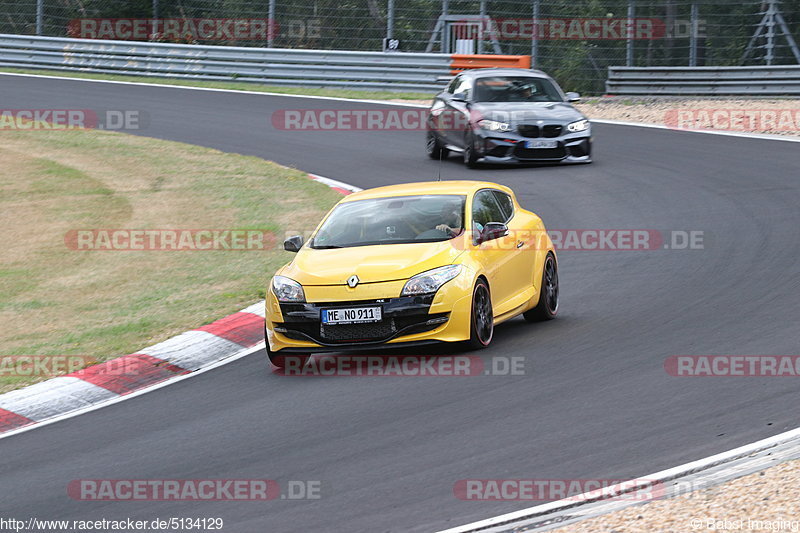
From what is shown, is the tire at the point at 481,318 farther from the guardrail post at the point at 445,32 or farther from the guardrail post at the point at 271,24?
the guardrail post at the point at 271,24

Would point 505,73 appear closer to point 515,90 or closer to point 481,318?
point 515,90

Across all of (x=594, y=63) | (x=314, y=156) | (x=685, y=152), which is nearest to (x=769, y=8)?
(x=594, y=63)

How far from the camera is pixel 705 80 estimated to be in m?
28.0

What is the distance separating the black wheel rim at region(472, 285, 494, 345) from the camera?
9844mm

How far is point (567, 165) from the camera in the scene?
68.2 ft

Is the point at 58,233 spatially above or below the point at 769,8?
below

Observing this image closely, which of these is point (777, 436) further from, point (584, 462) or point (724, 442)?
point (584, 462)

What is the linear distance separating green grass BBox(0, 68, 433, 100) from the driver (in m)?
18.7

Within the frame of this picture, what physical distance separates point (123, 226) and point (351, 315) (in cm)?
726

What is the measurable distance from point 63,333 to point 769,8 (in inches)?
831

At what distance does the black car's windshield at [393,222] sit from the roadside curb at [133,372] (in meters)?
1.22

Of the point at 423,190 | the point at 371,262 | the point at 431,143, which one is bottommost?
the point at 371,262

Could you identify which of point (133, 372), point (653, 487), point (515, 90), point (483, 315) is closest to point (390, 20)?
point (515, 90)

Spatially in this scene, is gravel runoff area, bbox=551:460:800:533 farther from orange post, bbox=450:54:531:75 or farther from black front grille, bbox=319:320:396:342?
orange post, bbox=450:54:531:75
